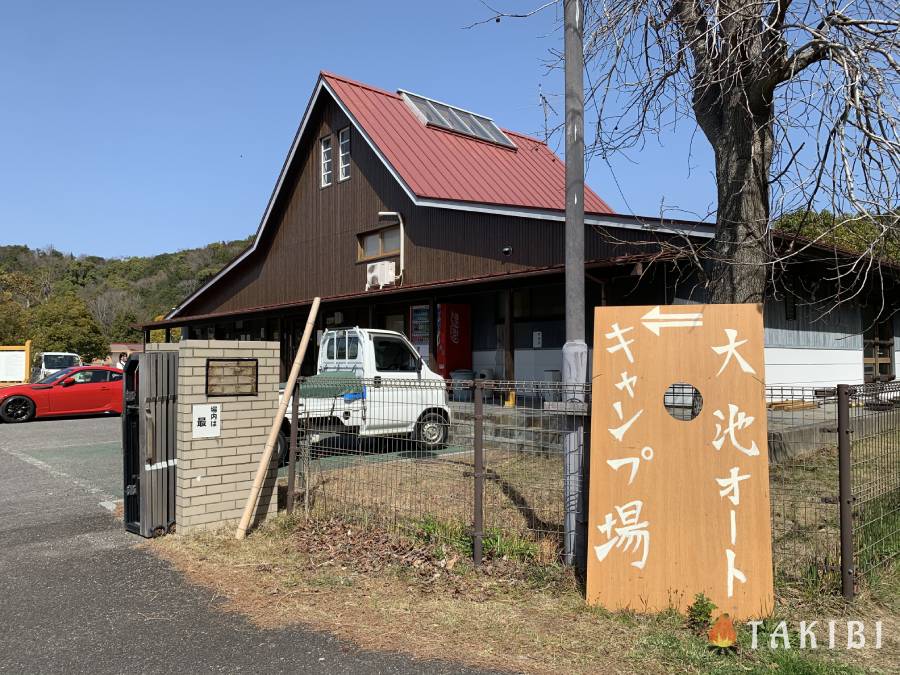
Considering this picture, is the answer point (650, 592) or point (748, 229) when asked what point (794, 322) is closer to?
point (748, 229)

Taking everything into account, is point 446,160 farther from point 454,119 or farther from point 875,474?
point 875,474

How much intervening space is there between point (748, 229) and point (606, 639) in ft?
12.9

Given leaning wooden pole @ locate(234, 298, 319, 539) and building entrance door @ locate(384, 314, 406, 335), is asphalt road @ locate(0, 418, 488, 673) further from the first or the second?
building entrance door @ locate(384, 314, 406, 335)

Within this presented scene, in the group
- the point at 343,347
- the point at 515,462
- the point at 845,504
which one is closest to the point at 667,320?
the point at 845,504

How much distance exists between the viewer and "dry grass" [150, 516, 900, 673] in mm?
3688

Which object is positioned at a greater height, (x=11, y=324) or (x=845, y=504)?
(x=11, y=324)

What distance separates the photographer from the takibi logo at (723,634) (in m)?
3.70

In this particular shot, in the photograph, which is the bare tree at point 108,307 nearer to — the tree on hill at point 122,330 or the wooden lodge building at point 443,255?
the tree on hill at point 122,330

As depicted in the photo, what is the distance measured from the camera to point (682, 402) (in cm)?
475

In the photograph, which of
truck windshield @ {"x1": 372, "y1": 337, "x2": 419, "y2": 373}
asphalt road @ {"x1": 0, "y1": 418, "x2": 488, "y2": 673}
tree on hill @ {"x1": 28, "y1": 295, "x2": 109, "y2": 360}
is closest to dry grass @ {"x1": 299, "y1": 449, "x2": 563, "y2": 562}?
asphalt road @ {"x1": 0, "y1": 418, "x2": 488, "y2": 673}

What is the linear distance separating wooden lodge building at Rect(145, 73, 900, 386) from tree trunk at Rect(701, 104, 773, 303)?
3383 millimetres

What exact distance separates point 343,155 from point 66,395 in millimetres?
10117

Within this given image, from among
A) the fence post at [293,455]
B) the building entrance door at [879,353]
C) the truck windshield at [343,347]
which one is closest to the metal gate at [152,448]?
the fence post at [293,455]

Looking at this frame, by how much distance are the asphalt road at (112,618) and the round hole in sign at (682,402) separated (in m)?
2.26
